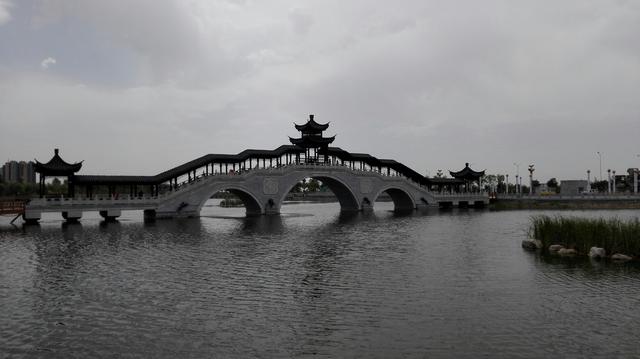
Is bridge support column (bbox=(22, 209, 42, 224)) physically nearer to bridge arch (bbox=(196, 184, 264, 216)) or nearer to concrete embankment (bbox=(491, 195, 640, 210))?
bridge arch (bbox=(196, 184, 264, 216))

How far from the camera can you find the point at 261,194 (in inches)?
2820

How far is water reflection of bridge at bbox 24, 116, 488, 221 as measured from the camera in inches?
2328

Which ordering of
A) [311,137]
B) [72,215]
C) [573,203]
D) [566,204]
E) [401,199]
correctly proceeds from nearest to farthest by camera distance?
[72,215]
[311,137]
[566,204]
[573,203]
[401,199]

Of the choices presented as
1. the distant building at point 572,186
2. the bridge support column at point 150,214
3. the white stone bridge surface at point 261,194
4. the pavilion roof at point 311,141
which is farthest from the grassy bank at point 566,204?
the bridge support column at point 150,214

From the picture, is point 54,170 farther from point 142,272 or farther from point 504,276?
point 504,276

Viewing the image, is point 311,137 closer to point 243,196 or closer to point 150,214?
point 243,196

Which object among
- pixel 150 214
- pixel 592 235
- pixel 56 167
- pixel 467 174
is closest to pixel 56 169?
pixel 56 167

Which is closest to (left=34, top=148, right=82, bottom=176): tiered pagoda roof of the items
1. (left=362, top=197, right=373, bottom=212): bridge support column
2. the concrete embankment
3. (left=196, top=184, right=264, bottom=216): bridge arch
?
(left=196, top=184, right=264, bottom=216): bridge arch

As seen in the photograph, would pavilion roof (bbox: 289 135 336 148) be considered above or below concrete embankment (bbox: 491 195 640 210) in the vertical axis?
above

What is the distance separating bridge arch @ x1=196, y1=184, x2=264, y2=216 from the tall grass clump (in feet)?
136

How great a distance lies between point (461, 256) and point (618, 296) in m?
11.7

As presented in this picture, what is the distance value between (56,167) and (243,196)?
79.4ft

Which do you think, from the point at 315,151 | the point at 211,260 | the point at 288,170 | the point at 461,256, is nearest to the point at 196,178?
the point at 288,170

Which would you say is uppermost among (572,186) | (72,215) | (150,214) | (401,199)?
(572,186)
